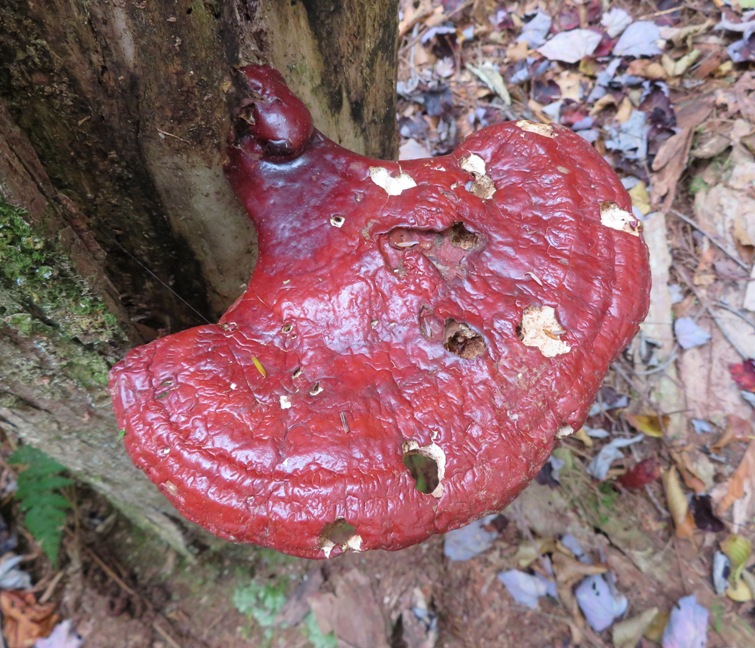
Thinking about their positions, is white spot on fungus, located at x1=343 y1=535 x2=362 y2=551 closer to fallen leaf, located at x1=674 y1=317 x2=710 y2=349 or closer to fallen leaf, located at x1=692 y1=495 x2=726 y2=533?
fallen leaf, located at x1=692 y1=495 x2=726 y2=533

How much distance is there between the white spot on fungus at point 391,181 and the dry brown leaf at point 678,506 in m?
2.86

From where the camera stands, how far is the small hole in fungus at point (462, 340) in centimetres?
162

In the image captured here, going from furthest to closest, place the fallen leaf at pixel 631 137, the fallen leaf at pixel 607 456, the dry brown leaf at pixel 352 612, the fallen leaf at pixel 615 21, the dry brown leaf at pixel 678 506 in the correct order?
the fallen leaf at pixel 615 21, the fallen leaf at pixel 631 137, the fallen leaf at pixel 607 456, the dry brown leaf at pixel 678 506, the dry brown leaf at pixel 352 612

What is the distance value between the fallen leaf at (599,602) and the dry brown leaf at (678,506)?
0.59 metres

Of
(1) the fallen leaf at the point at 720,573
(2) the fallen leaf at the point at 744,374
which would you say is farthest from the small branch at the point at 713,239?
(1) the fallen leaf at the point at 720,573

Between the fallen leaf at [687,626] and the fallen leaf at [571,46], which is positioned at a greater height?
the fallen leaf at [571,46]

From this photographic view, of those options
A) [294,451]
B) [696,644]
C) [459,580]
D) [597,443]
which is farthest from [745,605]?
[294,451]

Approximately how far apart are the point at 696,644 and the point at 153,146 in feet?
12.2

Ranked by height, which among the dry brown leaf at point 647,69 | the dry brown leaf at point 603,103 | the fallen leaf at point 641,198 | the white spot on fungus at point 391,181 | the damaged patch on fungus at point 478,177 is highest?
the white spot on fungus at point 391,181

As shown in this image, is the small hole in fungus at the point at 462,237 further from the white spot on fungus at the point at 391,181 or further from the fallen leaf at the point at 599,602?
the fallen leaf at the point at 599,602

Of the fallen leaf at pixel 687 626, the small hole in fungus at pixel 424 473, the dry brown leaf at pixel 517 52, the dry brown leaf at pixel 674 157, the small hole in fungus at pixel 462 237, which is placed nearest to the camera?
the small hole in fungus at pixel 462 237

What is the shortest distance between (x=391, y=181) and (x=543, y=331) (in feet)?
2.49

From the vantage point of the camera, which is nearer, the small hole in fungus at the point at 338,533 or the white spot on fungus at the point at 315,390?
the small hole in fungus at the point at 338,533

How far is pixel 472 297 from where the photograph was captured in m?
1.68
